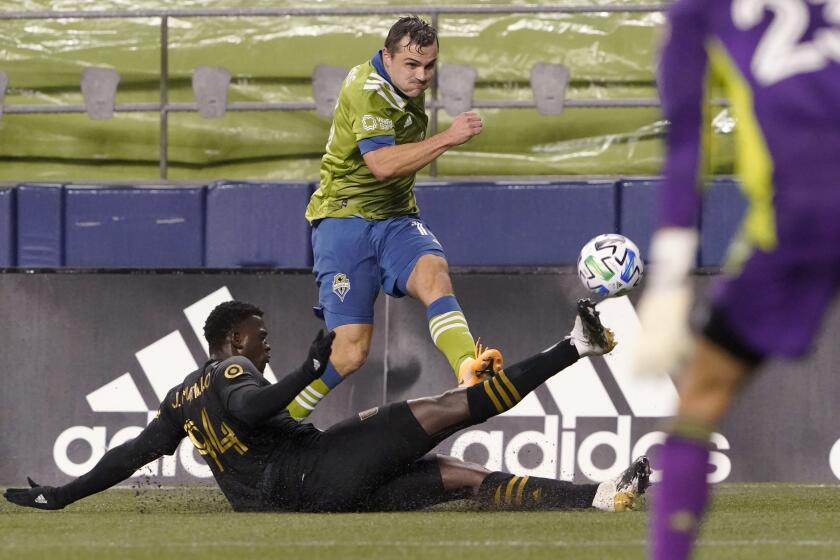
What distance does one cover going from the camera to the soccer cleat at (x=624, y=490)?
21.4ft

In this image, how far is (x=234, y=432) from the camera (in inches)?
264

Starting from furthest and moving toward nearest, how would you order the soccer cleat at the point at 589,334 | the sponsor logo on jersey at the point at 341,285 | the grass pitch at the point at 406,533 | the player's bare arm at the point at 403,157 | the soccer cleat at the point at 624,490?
the sponsor logo on jersey at the point at 341,285 < the player's bare arm at the point at 403,157 < the soccer cleat at the point at 589,334 < the soccer cleat at the point at 624,490 < the grass pitch at the point at 406,533

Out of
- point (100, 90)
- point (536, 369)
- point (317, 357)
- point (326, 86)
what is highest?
point (326, 86)

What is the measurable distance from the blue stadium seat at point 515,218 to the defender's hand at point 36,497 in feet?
11.9

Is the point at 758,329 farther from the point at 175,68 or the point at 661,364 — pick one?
the point at 175,68

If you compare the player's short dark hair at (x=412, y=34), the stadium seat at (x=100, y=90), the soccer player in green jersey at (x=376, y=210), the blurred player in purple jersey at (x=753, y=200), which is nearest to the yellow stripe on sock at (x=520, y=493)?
the soccer player in green jersey at (x=376, y=210)

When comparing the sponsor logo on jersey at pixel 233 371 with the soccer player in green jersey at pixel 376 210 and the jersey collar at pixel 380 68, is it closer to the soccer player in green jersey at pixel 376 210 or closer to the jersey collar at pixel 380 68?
the soccer player in green jersey at pixel 376 210

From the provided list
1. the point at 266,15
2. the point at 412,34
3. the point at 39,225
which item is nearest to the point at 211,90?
the point at 266,15

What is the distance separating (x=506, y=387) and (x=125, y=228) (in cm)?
454

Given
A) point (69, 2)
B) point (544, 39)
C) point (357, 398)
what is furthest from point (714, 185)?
point (69, 2)

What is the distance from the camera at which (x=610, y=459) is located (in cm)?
860

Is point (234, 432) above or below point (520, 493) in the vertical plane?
above

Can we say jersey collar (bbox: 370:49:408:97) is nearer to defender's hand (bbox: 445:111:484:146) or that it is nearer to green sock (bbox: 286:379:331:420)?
defender's hand (bbox: 445:111:484:146)

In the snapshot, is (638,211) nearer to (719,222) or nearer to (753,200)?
(719,222)
